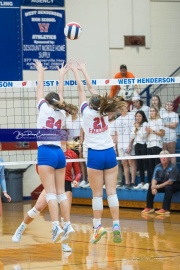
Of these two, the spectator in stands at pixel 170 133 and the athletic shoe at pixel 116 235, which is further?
the spectator in stands at pixel 170 133

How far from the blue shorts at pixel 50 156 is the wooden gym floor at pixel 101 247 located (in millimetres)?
1234

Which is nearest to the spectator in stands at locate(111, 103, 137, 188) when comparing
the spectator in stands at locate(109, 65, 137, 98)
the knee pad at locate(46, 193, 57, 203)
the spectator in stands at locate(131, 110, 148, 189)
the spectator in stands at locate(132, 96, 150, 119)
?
the spectator in stands at locate(131, 110, 148, 189)

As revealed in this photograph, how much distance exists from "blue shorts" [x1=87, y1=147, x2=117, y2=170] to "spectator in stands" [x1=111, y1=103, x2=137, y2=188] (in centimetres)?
640

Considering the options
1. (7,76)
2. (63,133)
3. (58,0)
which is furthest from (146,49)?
(63,133)

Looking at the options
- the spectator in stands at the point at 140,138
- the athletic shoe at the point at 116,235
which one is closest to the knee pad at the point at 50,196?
the athletic shoe at the point at 116,235

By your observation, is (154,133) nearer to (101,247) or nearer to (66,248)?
(101,247)

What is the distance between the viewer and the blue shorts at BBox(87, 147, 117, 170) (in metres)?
10.1

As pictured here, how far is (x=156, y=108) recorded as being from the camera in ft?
52.9

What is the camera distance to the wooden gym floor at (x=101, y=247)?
29.9 feet

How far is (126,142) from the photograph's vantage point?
1675 cm

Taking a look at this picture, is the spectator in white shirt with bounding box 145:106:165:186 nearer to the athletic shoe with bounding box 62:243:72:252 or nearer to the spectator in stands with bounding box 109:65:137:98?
the spectator in stands with bounding box 109:65:137:98

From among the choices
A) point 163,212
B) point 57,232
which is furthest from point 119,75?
point 57,232

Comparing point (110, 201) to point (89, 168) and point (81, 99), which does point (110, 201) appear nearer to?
point (89, 168)

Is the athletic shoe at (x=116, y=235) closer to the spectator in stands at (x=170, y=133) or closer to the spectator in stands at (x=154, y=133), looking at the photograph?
the spectator in stands at (x=154, y=133)
